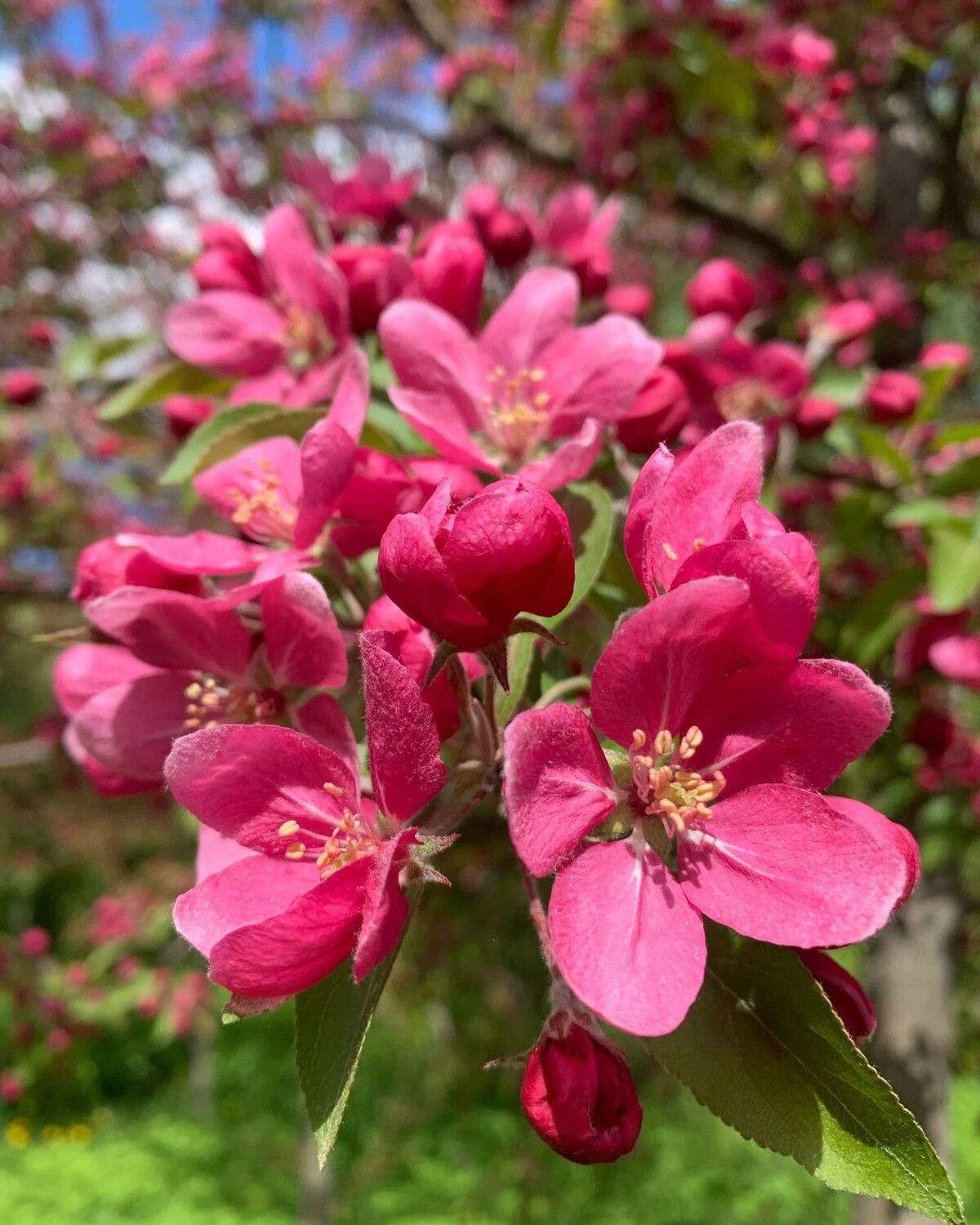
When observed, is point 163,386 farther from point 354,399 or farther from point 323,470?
point 323,470

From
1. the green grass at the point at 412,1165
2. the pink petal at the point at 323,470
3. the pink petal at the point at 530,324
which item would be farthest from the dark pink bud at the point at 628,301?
the green grass at the point at 412,1165

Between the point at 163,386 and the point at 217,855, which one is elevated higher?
the point at 163,386

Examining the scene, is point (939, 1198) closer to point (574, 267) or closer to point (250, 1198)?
point (574, 267)

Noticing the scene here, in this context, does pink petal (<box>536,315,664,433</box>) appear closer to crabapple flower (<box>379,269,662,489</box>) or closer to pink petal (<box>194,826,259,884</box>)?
crabapple flower (<box>379,269,662,489</box>)

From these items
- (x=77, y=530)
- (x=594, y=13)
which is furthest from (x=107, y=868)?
(x=594, y=13)

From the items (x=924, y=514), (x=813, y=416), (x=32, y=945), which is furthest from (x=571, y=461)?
(x=32, y=945)

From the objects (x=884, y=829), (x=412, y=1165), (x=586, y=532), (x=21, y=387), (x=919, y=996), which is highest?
(x=586, y=532)
